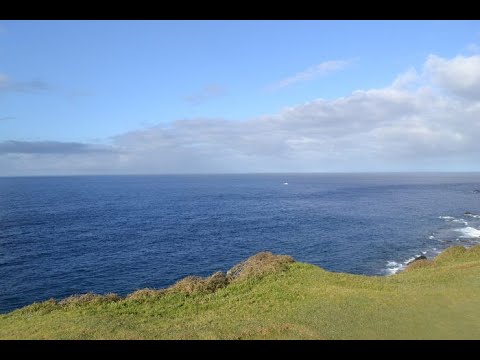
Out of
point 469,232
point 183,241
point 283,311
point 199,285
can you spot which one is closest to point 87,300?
point 199,285

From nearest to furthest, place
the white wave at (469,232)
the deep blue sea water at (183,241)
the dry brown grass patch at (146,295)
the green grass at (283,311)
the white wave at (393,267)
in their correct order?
1. the green grass at (283,311)
2. the dry brown grass patch at (146,295)
3. the deep blue sea water at (183,241)
4. the white wave at (393,267)
5. the white wave at (469,232)

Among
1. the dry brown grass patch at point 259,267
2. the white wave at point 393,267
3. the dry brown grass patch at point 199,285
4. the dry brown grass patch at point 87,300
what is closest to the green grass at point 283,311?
the dry brown grass patch at point 87,300

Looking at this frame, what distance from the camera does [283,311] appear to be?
2595cm

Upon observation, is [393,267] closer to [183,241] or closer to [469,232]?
[469,232]

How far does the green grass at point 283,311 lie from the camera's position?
71.6 feet

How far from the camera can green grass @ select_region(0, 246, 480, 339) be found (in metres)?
21.8

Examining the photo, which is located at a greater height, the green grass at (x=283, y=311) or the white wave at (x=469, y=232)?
the green grass at (x=283, y=311)

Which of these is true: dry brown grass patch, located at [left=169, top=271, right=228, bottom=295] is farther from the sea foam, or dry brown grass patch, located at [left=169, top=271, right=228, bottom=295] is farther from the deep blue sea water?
the sea foam

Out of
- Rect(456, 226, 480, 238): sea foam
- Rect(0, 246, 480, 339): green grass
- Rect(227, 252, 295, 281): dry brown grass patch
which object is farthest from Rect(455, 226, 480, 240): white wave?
Rect(227, 252, 295, 281): dry brown grass patch

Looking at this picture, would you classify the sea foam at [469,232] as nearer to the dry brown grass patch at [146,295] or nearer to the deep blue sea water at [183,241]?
the deep blue sea water at [183,241]

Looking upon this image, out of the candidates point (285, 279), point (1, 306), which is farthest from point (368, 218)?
point (1, 306)

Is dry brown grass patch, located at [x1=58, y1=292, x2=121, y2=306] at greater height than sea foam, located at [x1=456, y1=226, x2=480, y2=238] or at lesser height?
greater
